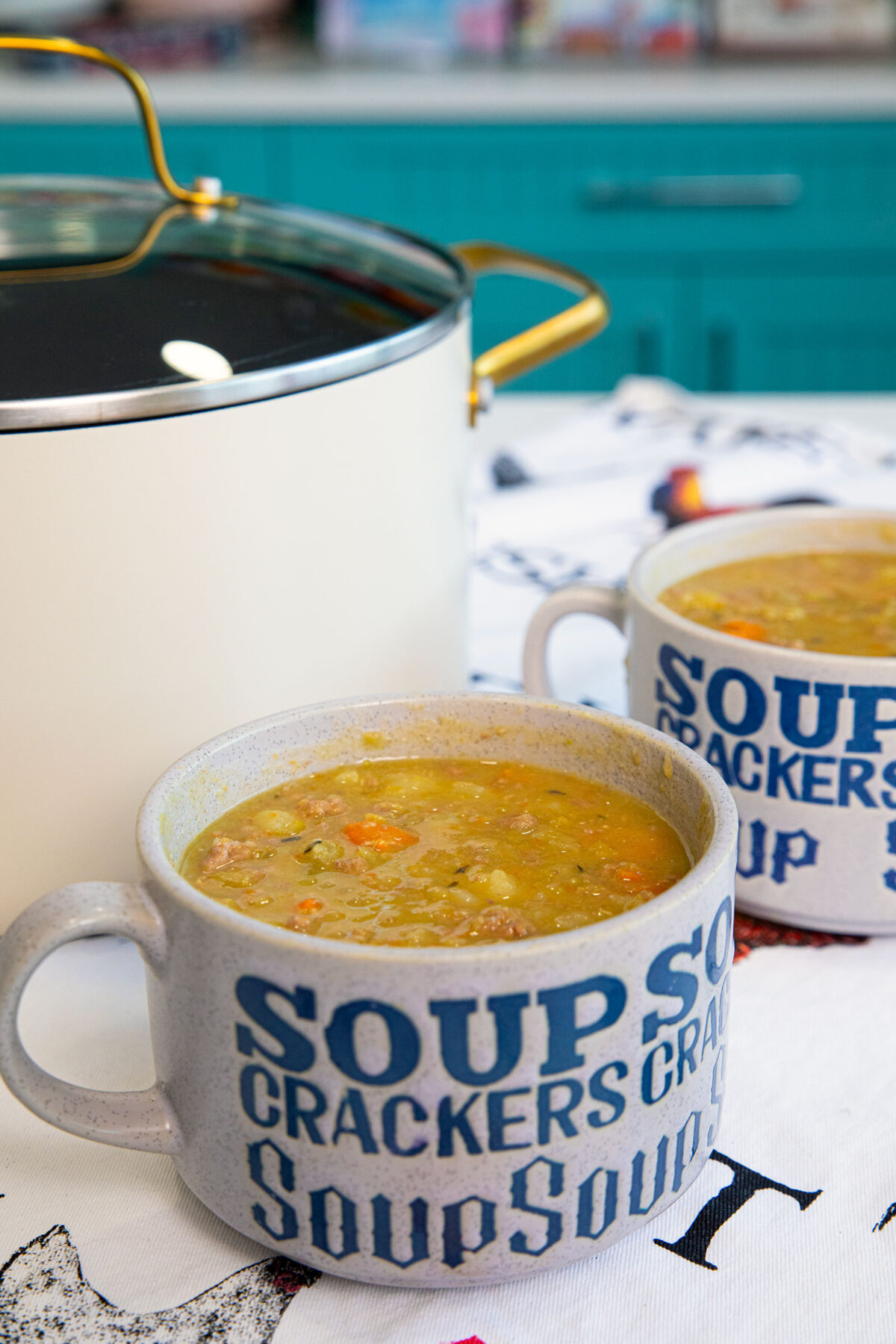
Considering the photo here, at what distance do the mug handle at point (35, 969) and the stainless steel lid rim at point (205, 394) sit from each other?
16 centimetres

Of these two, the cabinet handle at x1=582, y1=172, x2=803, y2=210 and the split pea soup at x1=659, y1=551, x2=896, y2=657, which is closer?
the split pea soup at x1=659, y1=551, x2=896, y2=657

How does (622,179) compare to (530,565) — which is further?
(622,179)

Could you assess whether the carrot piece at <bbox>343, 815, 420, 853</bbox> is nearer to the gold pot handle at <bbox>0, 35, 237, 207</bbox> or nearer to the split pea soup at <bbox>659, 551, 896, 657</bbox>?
the split pea soup at <bbox>659, 551, 896, 657</bbox>

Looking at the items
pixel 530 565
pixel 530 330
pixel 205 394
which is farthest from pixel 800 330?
pixel 205 394

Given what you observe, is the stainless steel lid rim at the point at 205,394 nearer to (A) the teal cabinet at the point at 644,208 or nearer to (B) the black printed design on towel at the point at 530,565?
(B) the black printed design on towel at the point at 530,565

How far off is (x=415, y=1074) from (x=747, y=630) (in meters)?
0.30

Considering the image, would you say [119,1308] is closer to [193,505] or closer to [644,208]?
[193,505]

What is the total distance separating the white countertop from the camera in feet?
7.16

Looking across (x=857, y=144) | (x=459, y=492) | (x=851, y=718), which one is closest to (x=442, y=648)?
(x=459, y=492)

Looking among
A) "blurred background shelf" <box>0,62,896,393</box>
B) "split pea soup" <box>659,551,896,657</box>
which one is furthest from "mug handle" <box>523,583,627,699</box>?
"blurred background shelf" <box>0,62,896,393</box>

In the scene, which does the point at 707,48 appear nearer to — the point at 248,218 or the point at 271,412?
the point at 248,218

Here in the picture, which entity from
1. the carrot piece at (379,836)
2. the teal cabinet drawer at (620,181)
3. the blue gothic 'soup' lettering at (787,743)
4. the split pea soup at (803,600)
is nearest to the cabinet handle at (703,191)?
the teal cabinet drawer at (620,181)

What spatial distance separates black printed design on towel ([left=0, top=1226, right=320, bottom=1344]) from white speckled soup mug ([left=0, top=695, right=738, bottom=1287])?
21mm

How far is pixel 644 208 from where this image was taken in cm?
225
